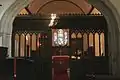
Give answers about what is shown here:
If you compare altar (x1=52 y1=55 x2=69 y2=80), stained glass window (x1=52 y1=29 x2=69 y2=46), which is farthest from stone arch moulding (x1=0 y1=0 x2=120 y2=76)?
altar (x1=52 y1=55 x2=69 y2=80)

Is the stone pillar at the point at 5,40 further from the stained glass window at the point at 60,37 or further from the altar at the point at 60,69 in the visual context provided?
the altar at the point at 60,69

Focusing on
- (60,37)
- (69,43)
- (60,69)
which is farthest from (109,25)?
(60,69)

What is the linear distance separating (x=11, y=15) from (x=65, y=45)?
1.45 m

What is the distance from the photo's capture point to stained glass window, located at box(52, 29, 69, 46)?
695cm

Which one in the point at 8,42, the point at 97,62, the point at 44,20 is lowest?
the point at 97,62

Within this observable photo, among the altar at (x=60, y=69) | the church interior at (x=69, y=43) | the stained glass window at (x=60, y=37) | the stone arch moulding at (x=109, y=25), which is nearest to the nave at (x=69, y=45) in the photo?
the church interior at (x=69, y=43)

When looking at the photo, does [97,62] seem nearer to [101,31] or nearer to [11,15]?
[101,31]

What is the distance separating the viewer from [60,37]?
25.1ft

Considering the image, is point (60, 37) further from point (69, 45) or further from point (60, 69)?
point (69, 45)

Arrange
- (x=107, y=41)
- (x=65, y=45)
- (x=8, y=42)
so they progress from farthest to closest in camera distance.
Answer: (x=65, y=45) < (x=107, y=41) < (x=8, y=42)

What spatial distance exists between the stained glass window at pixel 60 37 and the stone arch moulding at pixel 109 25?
1.02 metres

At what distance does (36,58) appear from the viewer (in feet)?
21.6

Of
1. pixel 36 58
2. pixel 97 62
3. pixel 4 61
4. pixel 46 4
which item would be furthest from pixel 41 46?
pixel 46 4

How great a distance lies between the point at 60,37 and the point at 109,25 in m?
1.76
